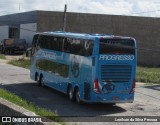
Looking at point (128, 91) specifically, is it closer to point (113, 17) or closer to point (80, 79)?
point (80, 79)

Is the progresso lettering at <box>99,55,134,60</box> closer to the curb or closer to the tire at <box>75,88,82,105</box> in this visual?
the tire at <box>75,88,82,105</box>

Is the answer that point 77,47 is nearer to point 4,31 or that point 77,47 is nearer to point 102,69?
point 102,69

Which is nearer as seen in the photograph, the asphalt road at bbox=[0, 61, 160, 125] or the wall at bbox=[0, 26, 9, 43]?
the asphalt road at bbox=[0, 61, 160, 125]

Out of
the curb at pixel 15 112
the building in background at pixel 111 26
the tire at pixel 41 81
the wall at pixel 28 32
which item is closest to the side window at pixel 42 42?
the tire at pixel 41 81

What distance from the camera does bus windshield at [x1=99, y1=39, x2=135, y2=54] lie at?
1659cm

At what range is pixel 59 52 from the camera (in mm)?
20406

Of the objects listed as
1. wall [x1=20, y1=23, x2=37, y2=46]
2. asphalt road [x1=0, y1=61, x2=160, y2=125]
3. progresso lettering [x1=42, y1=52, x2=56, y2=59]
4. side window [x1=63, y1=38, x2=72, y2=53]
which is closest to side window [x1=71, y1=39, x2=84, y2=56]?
side window [x1=63, y1=38, x2=72, y2=53]

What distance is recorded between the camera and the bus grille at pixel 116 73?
54.5 feet

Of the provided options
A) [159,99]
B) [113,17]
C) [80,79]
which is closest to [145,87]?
[159,99]

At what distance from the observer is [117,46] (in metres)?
16.8

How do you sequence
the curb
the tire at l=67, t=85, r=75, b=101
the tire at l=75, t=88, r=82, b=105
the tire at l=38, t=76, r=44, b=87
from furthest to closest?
the tire at l=38, t=76, r=44, b=87 < the tire at l=67, t=85, r=75, b=101 < the tire at l=75, t=88, r=82, b=105 < the curb

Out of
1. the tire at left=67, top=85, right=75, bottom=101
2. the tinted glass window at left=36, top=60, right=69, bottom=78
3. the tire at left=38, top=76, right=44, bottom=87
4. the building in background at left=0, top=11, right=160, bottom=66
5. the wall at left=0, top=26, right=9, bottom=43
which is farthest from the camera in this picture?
the wall at left=0, top=26, right=9, bottom=43

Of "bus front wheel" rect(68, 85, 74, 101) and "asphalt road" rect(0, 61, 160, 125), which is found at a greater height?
"bus front wheel" rect(68, 85, 74, 101)

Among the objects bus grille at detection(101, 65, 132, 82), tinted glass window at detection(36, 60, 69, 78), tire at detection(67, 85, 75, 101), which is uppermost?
bus grille at detection(101, 65, 132, 82)
